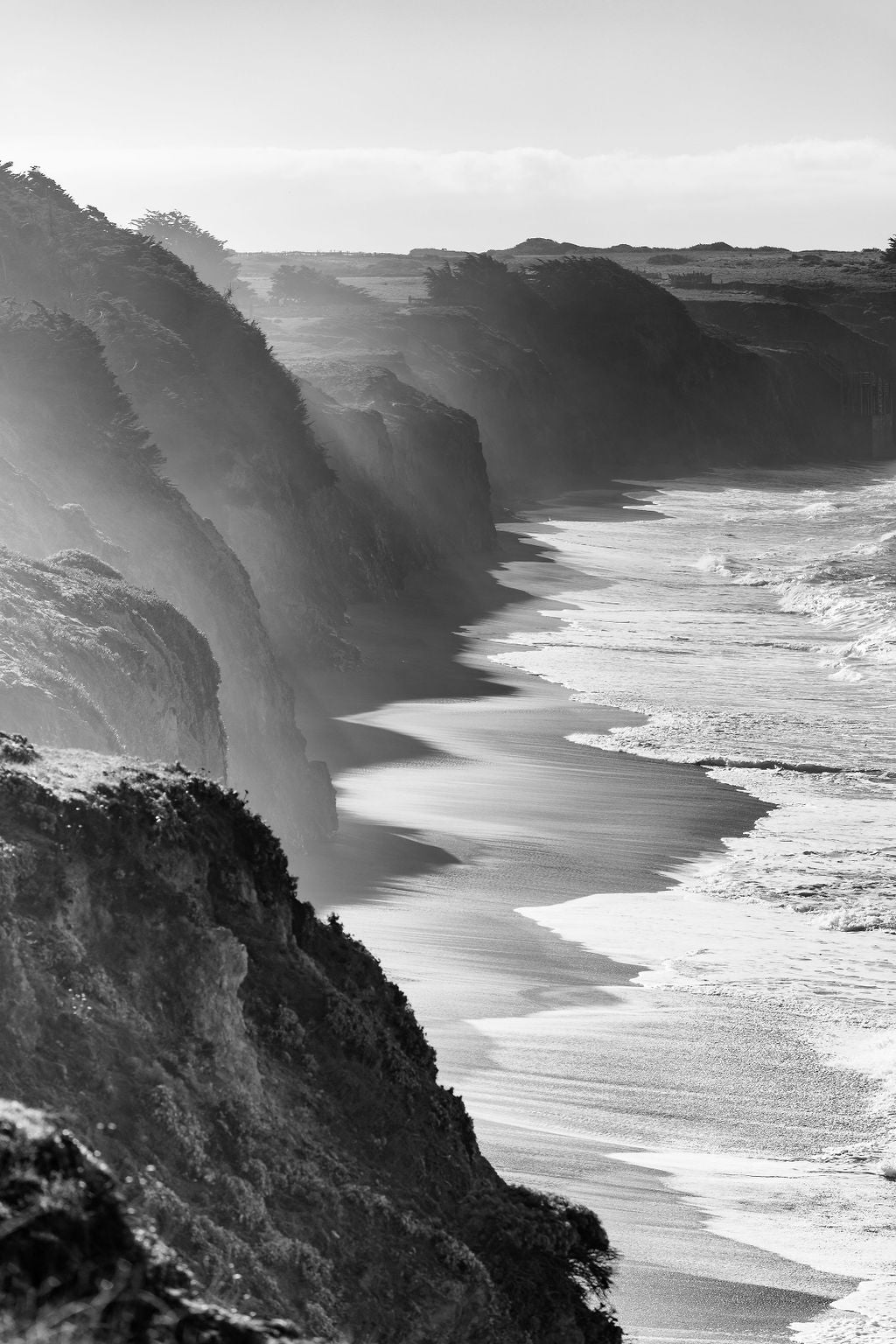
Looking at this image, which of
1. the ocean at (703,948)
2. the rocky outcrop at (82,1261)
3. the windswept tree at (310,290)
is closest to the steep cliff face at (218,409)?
the ocean at (703,948)

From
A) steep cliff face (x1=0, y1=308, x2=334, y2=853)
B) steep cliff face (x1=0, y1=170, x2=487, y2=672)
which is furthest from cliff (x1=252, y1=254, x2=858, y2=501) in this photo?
steep cliff face (x1=0, y1=308, x2=334, y2=853)

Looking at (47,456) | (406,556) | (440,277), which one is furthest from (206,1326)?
(440,277)

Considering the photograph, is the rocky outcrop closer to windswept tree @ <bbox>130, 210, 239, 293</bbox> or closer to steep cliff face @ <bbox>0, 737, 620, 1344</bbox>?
steep cliff face @ <bbox>0, 737, 620, 1344</bbox>

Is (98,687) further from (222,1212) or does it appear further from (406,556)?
(406,556)

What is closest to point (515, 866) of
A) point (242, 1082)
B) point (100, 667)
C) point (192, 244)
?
point (100, 667)

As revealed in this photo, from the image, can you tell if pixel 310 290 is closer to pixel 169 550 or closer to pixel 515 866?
pixel 169 550

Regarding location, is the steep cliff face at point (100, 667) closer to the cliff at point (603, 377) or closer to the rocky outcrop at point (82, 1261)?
the rocky outcrop at point (82, 1261)

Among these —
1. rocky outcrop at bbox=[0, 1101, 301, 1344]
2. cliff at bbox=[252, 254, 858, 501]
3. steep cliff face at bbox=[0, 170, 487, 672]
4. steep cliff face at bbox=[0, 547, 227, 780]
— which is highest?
cliff at bbox=[252, 254, 858, 501]
